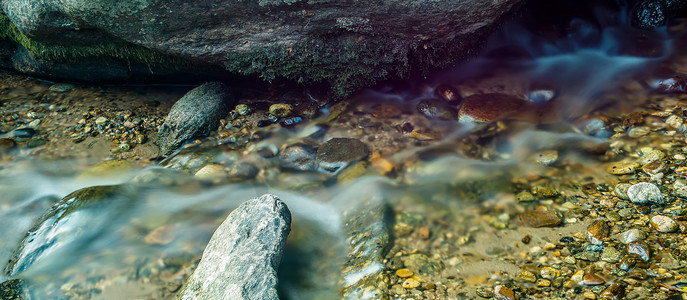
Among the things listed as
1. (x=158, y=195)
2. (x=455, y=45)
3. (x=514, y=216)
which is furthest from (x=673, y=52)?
(x=158, y=195)

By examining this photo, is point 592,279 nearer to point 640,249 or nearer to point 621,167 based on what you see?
point 640,249

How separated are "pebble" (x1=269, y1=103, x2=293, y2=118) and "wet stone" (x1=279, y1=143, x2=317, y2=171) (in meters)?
0.59

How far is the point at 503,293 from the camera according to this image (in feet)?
8.57

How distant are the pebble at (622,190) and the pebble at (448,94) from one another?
6.15 ft

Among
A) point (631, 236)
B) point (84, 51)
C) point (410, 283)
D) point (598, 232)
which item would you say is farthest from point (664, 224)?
point (84, 51)

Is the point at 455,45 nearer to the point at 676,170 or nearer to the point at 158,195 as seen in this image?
the point at 676,170

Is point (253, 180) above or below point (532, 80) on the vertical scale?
below

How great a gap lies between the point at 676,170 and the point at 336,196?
273cm

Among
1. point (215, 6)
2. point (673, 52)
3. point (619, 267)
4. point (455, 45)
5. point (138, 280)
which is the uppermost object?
point (215, 6)

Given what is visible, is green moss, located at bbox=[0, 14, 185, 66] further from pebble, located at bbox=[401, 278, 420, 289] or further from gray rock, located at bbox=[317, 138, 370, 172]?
pebble, located at bbox=[401, 278, 420, 289]

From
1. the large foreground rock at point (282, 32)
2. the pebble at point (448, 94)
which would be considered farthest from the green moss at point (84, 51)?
the pebble at point (448, 94)

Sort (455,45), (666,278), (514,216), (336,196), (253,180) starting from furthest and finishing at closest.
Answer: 1. (455,45)
2. (253,180)
3. (336,196)
4. (514,216)
5. (666,278)

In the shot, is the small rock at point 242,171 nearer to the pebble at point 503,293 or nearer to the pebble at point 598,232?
the pebble at point 503,293

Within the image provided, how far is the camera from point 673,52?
4.86 m
